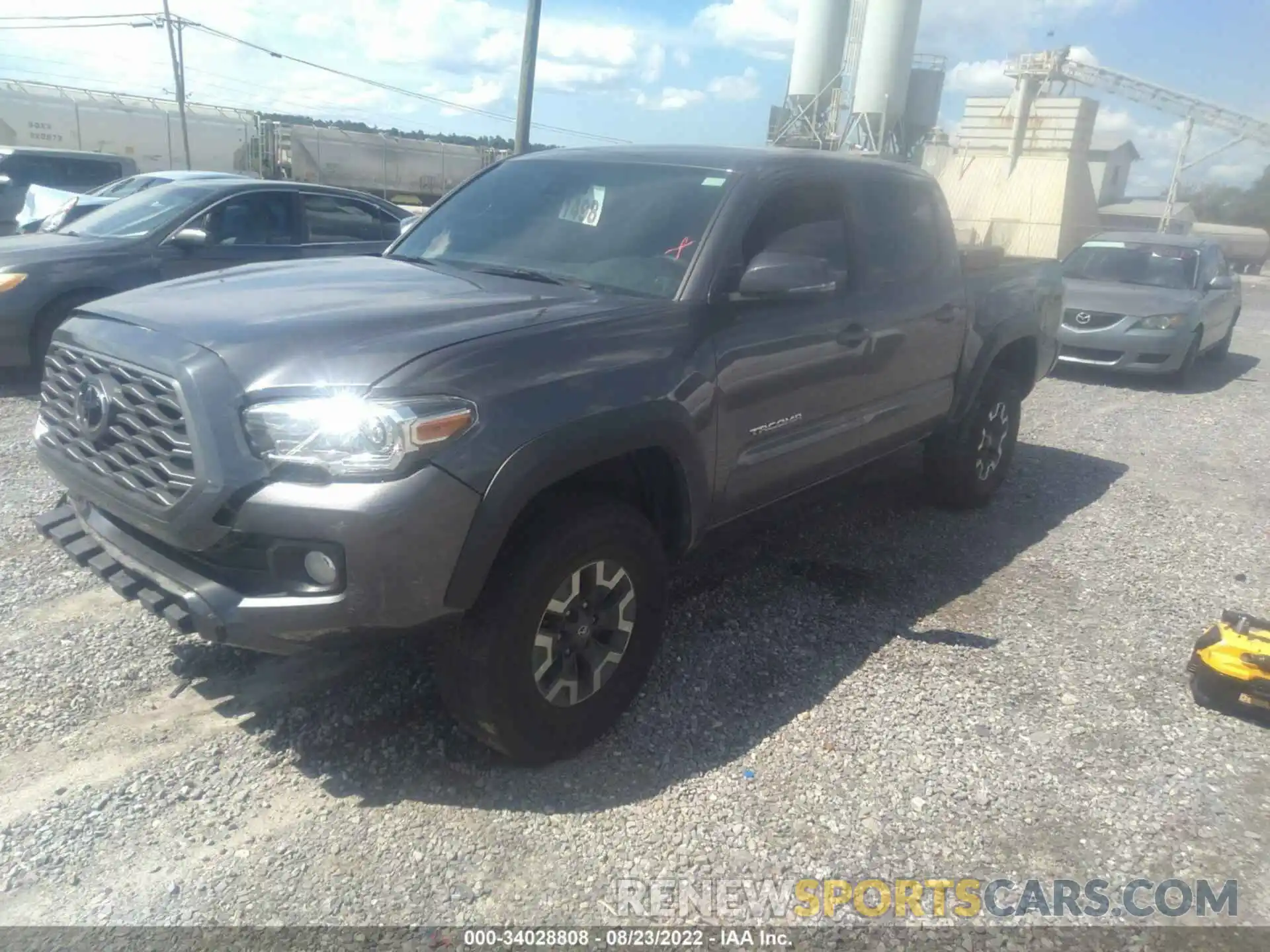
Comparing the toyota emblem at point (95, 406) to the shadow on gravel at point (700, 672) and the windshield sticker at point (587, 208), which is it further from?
the windshield sticker at point (587, 208)

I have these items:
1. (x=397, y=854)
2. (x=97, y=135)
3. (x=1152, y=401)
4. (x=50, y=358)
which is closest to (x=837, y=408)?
(x=397, y=854)

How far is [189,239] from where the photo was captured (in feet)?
24.0

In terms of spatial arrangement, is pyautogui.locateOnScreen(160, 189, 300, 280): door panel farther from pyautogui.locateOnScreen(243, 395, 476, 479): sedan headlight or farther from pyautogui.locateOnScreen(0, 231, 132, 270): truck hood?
pyautogui.locateOnScreen(243, 395, 476, 479): sedan headlight

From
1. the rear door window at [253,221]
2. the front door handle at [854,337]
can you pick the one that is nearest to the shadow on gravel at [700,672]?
the front door handle at [854,337]

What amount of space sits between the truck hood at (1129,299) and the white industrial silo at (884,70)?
26.8 m

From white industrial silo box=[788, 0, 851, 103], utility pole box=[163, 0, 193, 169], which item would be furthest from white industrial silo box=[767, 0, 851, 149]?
utility pole box=[163, 0, 193, 169]

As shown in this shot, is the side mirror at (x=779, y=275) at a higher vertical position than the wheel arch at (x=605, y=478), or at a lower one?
higher

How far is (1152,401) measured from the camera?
33.3ft

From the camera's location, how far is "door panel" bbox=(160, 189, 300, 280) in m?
7.70

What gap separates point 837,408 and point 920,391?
87 centimetres

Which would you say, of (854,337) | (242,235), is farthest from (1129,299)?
(242,235)

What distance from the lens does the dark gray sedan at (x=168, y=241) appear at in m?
7.03

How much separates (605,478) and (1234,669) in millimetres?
2574

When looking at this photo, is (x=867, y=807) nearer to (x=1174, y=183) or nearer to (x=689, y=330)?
(x=689, y=330)
